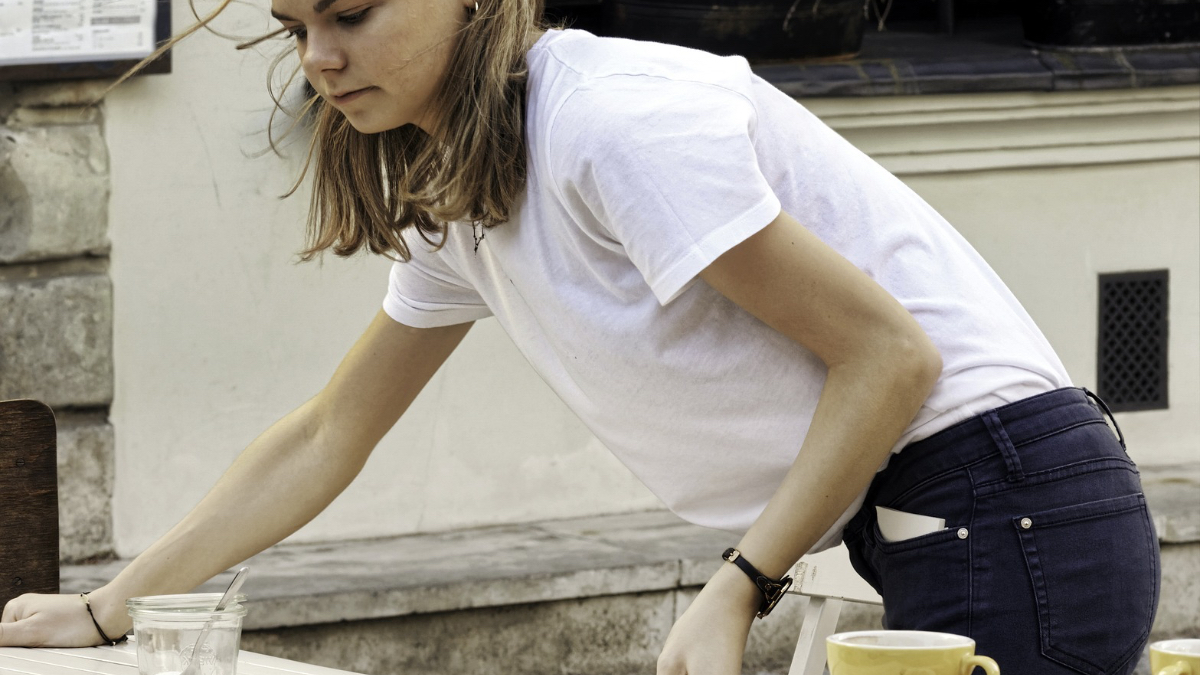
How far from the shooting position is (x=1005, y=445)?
1.43m

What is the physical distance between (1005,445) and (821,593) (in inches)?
21.0

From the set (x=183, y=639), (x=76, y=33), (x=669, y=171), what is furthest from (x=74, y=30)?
(x=669, y=171)

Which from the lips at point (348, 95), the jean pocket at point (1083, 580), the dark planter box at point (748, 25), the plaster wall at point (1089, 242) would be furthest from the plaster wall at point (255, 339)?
the jean pocket at point (1083, 580)

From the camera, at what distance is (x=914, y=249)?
1.47 m

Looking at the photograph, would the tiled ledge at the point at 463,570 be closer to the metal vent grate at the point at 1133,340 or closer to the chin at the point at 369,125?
the metal vent grate at the point at 1133,340

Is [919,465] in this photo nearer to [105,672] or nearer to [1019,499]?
[1019,499]

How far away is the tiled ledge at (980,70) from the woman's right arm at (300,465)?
82.4 inches

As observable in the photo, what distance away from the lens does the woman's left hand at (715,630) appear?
1.31 metres

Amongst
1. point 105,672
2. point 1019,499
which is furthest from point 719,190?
point 105,672

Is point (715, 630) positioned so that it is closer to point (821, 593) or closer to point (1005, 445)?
point (1005, 445)

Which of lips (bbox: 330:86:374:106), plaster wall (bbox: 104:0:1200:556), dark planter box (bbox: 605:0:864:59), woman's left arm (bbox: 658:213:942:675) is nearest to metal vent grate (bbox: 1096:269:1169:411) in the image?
plaster wall (bbox: 104:0:1200:556)

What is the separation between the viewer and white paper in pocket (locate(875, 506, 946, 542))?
1.45 meters

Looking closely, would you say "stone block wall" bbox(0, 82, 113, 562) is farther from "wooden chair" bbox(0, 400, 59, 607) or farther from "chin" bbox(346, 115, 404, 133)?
"chin" bbox(346, 115, 404, 133)

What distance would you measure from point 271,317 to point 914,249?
2.41 metres
